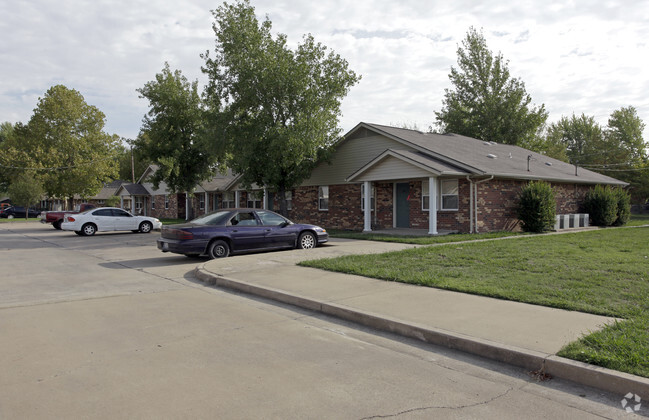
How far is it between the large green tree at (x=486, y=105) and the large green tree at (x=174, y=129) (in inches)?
984

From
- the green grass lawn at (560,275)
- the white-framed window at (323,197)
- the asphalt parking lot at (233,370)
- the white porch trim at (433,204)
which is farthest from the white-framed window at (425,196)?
the asphalt parking lot at (233,370)

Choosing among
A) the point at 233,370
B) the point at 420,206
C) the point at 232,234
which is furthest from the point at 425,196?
the point at 233,370

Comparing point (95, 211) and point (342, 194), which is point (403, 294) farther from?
point (95, 211)

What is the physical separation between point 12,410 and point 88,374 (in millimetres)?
817

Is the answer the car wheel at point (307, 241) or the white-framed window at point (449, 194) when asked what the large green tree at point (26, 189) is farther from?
the white-framed window at point (449, 194)

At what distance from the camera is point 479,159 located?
21062 millimetres

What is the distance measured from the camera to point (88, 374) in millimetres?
4492

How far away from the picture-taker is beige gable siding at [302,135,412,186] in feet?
75.8

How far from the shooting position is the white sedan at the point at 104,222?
22.9m

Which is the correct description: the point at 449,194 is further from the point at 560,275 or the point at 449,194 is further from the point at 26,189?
the point at 26,189

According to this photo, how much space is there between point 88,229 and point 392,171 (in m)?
15.4

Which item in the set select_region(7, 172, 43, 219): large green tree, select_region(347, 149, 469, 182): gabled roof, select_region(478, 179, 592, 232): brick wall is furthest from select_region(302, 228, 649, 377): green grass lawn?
select_region(7, 172, 43, 219): large green tree

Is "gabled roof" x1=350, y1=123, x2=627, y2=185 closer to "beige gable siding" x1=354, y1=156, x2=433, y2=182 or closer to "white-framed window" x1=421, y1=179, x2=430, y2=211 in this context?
"beige gable siding" x1=354, y1=156, x2=433, y2=182

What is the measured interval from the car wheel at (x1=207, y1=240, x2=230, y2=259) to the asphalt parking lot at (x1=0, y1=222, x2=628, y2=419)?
4783 millimetres
